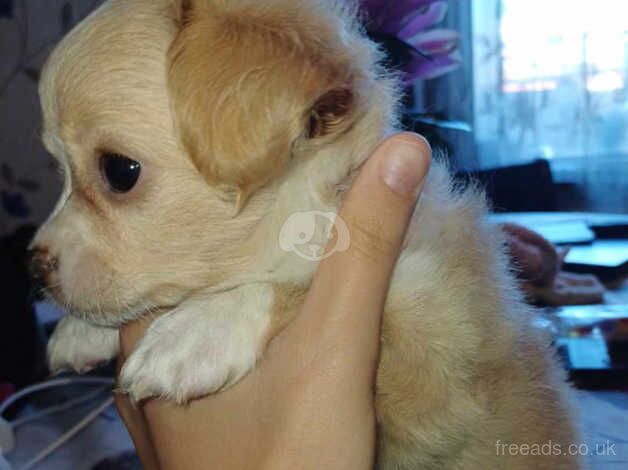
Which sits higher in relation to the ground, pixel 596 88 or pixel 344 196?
pixel 344 196

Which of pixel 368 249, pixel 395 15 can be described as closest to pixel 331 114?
pixel 368 249

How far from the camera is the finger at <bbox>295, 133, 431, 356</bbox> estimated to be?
1200 mm

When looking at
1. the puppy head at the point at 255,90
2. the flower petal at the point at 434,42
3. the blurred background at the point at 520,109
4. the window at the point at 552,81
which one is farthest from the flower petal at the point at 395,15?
the window at the point at 552,81

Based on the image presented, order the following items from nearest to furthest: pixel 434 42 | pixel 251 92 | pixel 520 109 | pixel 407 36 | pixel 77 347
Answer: pixel 251 92 → pixel 77 347 → pixel 407 36 → pixel 434 42 → pixel 520 109

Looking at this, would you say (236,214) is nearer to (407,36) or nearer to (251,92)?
(251,92)

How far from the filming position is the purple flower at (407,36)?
89.2 inches

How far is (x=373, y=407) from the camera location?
1.21m

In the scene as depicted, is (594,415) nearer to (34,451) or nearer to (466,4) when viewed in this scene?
(34,451)

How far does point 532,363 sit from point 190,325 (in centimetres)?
80

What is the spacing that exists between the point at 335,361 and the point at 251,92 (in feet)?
1.70

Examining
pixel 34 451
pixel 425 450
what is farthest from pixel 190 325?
pixel 34 451

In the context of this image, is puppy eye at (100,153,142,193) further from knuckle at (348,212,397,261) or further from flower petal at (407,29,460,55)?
flower petal at (407,29,460,55)

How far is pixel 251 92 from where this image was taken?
1093 mm
